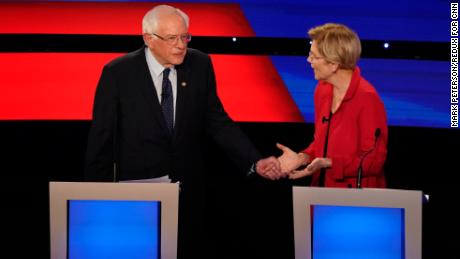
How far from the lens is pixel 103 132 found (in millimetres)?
3215

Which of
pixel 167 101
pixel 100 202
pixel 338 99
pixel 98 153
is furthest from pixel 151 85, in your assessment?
pixel 100 202

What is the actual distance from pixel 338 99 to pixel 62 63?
2.87 metres

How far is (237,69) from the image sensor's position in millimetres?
5547

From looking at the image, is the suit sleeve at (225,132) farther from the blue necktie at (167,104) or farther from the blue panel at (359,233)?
the blue panel at (359,233)

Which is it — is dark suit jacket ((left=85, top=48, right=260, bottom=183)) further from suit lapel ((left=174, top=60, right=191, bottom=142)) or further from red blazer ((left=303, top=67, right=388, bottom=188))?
red blazer ((left=303, top=67, right=388, bottom=188))

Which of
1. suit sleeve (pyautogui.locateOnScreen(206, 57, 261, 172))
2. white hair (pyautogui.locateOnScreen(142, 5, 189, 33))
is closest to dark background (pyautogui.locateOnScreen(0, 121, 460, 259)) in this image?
suit sleeve (pyautogui.locateOnScreen(206, 57, 261, 172))

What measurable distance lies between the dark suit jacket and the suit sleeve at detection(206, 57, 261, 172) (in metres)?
0.13

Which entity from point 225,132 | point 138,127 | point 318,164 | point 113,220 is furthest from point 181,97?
point 113,220

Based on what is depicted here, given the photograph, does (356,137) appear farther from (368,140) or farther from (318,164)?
(318,164)

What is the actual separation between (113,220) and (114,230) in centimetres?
3

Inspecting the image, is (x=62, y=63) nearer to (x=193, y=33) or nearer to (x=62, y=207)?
(x=193, y=33)

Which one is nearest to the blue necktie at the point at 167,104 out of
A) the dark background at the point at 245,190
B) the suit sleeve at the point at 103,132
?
the suit sleeve at the point at 103,132

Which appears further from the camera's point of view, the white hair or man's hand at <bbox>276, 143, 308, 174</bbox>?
man's hand at <bbox>276, 143, 308, 174</bbox>

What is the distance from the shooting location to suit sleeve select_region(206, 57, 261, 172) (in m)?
3.50
